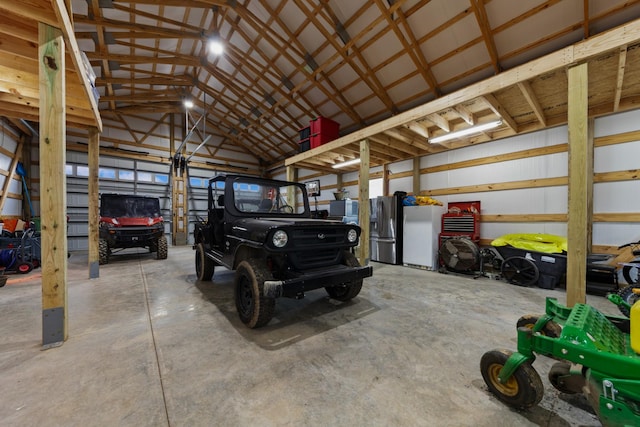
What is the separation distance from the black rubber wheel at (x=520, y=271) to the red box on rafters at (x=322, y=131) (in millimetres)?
5261

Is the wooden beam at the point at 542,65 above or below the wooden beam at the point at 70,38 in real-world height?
above

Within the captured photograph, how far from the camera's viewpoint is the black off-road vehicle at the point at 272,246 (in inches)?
98.1

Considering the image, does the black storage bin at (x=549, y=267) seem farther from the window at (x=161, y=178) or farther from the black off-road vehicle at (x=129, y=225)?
the window at (x=161, y=178)

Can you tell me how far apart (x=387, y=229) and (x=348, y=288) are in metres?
3.61

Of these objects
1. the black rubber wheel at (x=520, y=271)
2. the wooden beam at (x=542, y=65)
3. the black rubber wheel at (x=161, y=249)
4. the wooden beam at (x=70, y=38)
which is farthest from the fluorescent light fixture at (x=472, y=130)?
the black rubber wheel at (x=161, y=249)

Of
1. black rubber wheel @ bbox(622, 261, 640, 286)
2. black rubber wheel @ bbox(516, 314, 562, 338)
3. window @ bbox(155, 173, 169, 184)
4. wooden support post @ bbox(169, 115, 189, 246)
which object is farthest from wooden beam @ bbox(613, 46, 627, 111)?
window @ bbox(155, 173, 169, 184)

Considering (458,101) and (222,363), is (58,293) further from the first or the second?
(458,101)

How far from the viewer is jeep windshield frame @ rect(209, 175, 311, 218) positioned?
3.49 meters

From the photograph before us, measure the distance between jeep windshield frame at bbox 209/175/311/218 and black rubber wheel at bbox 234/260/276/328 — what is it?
42.5 inches

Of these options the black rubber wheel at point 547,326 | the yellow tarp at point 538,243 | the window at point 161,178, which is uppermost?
the window at point 161,178

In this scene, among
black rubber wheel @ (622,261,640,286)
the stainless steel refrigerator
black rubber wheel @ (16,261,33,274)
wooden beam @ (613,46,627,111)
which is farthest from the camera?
the stainless steel refrigerator

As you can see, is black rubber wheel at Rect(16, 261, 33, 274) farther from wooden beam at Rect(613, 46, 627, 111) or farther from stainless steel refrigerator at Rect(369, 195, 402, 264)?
wooden beam at Rect(613, 46, 627, 111)

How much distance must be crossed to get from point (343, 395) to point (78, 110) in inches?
223

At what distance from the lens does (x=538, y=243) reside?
14.3 feet
